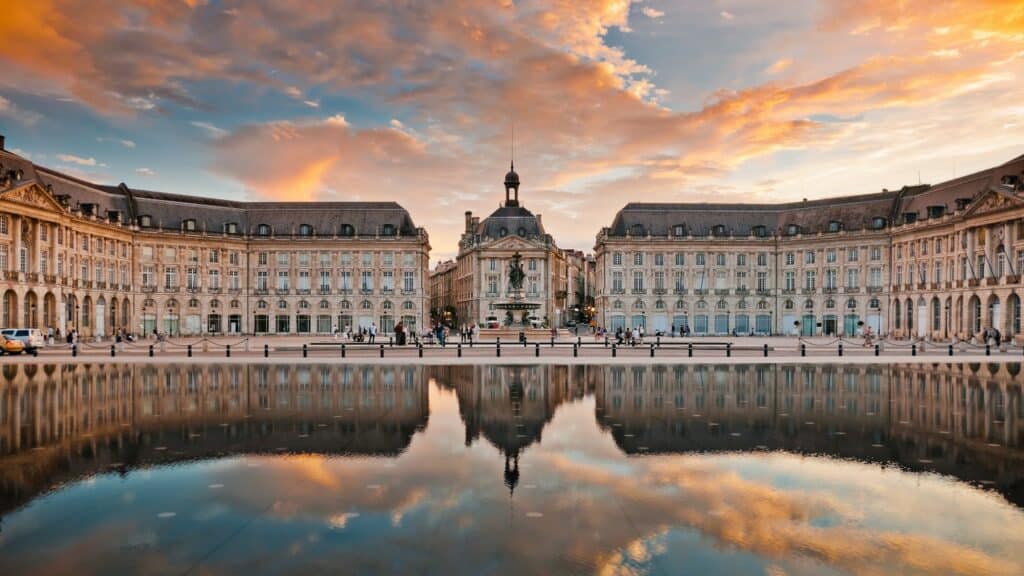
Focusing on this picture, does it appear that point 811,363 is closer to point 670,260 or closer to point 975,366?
point 975,366

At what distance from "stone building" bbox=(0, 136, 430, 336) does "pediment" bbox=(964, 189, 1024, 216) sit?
6391 cm

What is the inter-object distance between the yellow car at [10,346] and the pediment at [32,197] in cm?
2240

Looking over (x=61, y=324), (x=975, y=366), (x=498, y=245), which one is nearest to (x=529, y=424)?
(x=975, y=366)

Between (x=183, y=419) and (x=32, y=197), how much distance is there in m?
59.8

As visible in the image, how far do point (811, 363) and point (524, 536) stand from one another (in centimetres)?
3268

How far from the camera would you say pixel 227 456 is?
13672 mm

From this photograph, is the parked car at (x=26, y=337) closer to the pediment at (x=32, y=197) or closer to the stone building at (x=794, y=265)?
the pediment at (x=32, y=197)

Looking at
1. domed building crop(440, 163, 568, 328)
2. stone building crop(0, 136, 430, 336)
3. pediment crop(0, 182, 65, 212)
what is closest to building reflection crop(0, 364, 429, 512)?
pediment crop(0, 182, 65, 212)

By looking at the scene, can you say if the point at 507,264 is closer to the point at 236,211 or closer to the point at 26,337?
the point at 236,211

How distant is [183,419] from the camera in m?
17.9

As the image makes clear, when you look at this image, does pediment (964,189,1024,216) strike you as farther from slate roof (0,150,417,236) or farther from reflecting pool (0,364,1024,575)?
slate roof (0,150,417,236)

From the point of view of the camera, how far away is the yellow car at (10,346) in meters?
44.5

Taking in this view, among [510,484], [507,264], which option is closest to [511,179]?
[507,264]

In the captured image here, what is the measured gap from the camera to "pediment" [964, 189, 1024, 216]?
Answer: 204 feet
